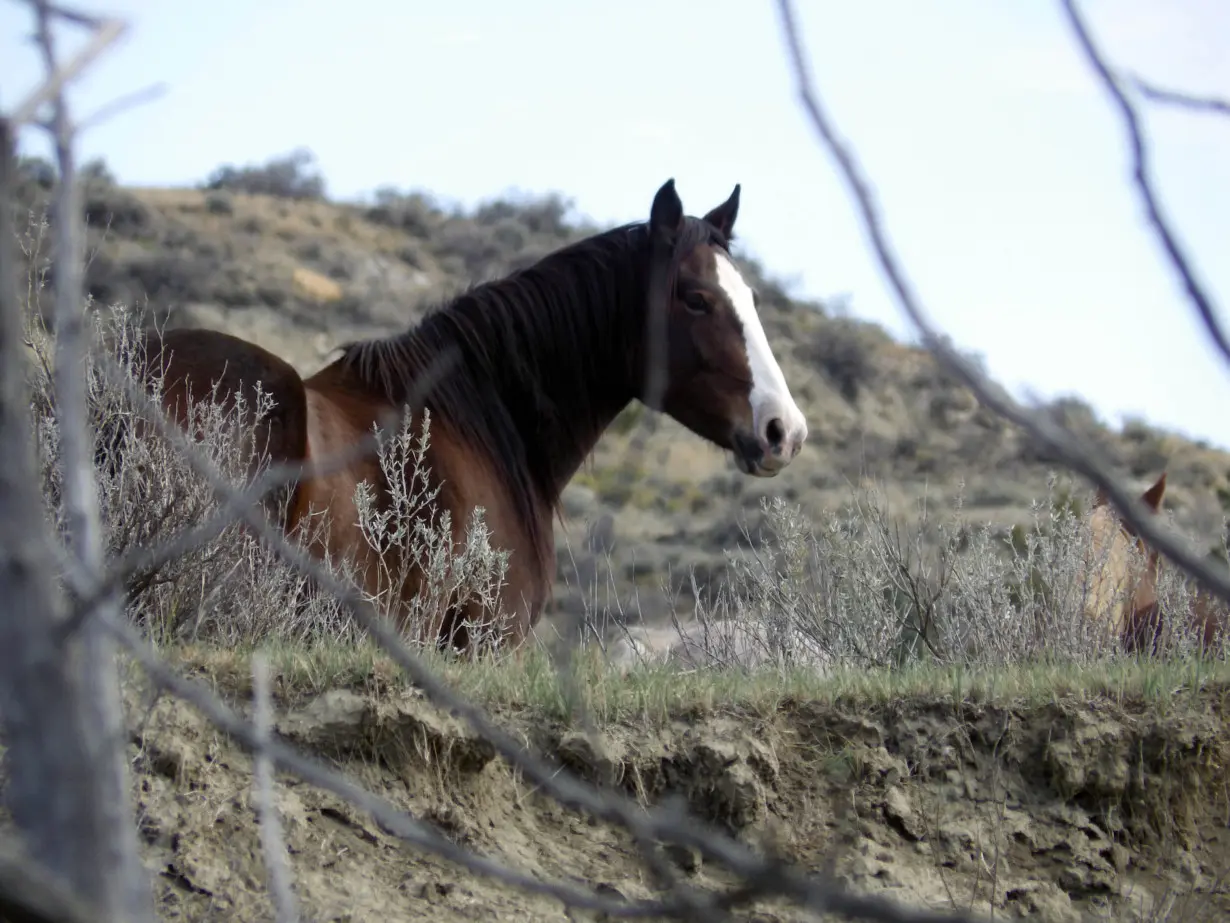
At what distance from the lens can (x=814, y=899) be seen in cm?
98

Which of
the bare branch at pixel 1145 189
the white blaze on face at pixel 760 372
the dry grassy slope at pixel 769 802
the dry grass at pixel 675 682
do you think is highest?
the white blaze on face at pixel 760 372

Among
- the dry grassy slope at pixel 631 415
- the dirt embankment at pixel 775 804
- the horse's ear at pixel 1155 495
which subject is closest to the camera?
the dirt embankment at pixel 775 804

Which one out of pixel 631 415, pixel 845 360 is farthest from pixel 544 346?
pixel 845 360

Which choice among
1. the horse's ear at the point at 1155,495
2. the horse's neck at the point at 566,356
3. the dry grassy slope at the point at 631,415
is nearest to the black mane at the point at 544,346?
the horse's neck at the point at 566,356

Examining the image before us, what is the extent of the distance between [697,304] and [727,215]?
0.77 m

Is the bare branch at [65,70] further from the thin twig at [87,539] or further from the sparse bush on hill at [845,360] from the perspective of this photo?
the sparse bush on hill at [845,360]

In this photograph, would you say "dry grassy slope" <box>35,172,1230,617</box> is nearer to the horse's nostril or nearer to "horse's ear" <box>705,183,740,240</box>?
"horse's ear" <box>705,183,740,240</box>

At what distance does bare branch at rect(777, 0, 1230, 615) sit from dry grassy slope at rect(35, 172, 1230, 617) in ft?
61.8

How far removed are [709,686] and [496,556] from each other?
113cm

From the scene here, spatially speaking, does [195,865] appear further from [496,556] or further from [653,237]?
[653,237]

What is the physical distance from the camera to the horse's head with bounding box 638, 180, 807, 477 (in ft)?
18.2

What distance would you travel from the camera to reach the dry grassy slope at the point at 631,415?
24922mm

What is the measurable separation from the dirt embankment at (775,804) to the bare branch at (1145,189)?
250cm

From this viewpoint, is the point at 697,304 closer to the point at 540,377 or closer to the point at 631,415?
the point at 540,377
